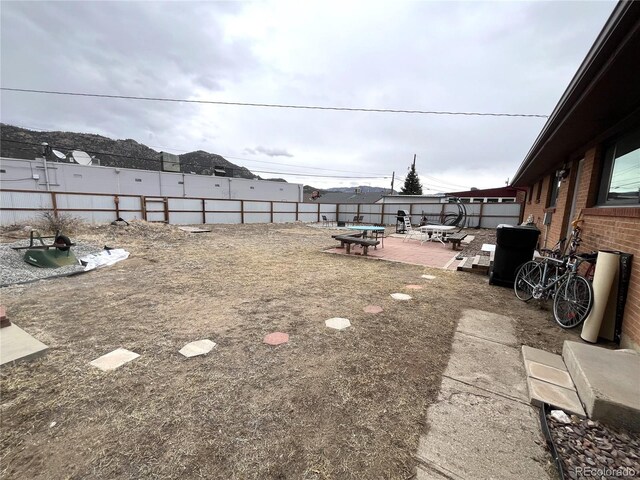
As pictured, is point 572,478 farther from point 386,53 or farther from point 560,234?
point 386,53

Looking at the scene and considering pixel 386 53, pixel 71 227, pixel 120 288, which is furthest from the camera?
pixel 71 227

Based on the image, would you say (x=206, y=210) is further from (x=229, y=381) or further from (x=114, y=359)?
(x=229, y=381)

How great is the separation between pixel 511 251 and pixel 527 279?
0.73m

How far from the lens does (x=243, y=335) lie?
2820 mm

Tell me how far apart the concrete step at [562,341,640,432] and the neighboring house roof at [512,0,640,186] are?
2376 millimetres

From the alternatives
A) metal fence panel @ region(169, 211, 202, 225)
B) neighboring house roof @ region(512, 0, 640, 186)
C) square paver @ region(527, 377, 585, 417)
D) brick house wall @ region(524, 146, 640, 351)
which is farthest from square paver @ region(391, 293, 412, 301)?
metal fence panel @ region(169, 211, 202, 225)

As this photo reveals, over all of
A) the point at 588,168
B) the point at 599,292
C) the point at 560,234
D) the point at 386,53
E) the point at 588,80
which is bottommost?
the point at 599,292

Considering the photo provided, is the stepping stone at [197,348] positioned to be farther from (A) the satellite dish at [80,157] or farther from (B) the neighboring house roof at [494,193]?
(B) the neighboring house roof at [494,193]

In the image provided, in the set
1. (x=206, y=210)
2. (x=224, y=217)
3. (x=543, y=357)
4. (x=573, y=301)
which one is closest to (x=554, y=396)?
(x=543, y=357)

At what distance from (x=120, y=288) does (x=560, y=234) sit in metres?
8.68

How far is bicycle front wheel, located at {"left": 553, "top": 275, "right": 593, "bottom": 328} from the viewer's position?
2887mm

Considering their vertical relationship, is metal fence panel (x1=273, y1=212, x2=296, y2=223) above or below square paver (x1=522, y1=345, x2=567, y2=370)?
above

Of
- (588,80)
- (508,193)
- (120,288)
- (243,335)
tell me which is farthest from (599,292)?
(508,193)

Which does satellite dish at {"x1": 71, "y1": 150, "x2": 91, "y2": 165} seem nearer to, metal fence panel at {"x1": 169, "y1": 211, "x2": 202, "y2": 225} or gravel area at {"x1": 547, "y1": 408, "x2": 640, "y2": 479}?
metal fence panel at {"x1": 169, "y1": 211, "x2": 202, "y2": 225}
